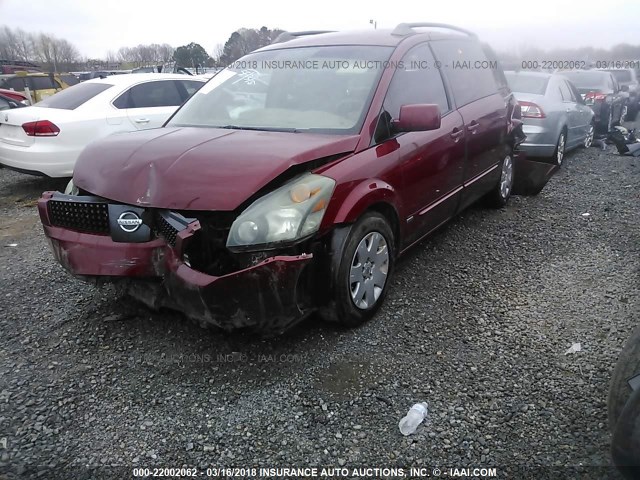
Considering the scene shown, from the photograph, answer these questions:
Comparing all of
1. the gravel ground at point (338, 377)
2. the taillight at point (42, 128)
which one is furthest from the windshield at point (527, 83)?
the taillight at point (42, 128)

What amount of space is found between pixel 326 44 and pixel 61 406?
302 cm

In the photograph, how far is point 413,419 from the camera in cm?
232

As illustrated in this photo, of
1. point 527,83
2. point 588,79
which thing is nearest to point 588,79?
point 588,79

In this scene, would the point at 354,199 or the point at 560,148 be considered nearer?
the point at 354,199

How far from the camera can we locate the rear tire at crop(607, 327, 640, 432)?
1.83 metres

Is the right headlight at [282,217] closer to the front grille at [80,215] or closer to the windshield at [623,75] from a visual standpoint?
the front grille at [80,215]

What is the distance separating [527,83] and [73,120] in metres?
6.63

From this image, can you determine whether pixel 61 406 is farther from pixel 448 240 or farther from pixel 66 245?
pixel 448 240

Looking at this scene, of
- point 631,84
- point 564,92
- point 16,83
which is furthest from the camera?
point 631,84

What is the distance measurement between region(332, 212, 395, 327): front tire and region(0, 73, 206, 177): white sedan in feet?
13.8

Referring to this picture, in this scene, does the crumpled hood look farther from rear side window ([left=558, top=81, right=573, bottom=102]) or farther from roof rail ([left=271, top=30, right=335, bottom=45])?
rear side window ([left=558, top=81, right=573, bottom=102])

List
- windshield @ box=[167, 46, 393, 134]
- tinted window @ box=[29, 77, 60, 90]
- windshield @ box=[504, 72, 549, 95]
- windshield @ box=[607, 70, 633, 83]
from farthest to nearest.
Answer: tinted window @ box=[29, 77, 60, 90]
windshield @ box=[607, 70, 633, 83]
windshield @ box=[504, 72, 549, 95]
windshield @ box=[167, 46, 393, 134]

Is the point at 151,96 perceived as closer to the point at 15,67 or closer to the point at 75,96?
the point at 75,96

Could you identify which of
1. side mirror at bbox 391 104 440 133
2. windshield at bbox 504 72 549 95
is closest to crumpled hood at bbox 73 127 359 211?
side mirror at bbox 391 104 440 133
